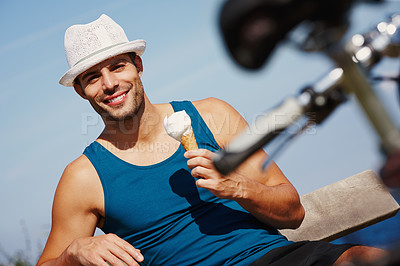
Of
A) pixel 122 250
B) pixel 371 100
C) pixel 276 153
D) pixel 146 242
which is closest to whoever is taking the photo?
pixel 371 100

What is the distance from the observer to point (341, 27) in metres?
0.71

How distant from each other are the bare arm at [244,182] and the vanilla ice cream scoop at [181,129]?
233mm

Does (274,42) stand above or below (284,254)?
above

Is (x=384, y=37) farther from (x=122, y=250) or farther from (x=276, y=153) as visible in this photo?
(x=122, y=250)

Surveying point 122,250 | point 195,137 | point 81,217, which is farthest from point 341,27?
A: point 81,217

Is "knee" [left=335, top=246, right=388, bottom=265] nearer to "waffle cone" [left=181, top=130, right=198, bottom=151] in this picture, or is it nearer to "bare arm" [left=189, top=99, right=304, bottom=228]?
"bare arm" [left=189, top=99, right=304, bottom=228]

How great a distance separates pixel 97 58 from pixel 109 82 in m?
0.16

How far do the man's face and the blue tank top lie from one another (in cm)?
33

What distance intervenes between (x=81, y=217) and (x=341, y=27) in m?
2.21

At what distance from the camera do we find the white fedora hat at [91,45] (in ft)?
9.03

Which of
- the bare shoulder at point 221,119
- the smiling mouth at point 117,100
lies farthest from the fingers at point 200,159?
the smiling mouth at point 117,100

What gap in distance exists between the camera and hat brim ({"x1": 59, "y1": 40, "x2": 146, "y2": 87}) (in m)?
2.72

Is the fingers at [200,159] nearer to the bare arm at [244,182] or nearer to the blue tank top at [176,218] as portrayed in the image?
the bare arm at [244,182]

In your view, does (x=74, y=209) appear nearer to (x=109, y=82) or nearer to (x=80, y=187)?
(x=80, y=187)
